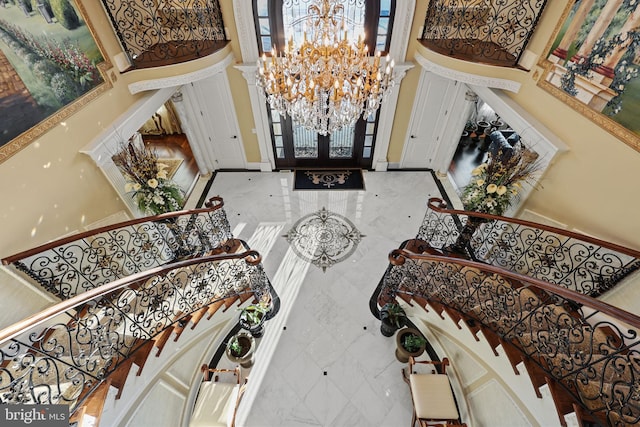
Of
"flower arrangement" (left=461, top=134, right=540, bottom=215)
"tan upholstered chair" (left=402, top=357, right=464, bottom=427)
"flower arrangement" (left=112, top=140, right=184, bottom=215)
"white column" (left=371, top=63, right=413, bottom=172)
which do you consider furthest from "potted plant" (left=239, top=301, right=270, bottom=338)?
"white column" (left=371, top=63, right=413, bottom=172)

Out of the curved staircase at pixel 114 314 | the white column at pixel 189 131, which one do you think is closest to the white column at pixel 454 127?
the curved staircase at pixel 114 314

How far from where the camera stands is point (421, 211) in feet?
22.1

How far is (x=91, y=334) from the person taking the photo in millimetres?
2305

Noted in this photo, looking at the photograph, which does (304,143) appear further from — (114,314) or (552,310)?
(552,310)

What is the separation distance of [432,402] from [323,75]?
4.29 meters

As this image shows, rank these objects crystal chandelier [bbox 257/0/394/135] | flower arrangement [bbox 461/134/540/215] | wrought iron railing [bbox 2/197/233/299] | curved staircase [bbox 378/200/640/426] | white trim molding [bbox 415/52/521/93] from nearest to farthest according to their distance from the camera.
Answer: curved staircase [bbox 378/200/640/426] < crystal chandelier [bbox 257/0/394/135] < wrought iron railing [bbox 2/197/233/299] < flower arrangement [bbox 461/134/540/215] < white trim molding [bbox 415/52/521/93]

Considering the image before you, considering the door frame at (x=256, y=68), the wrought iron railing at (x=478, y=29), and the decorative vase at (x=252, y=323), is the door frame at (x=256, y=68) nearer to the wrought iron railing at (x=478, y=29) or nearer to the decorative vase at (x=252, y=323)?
the wrought iron railing at (x=478, y=29)

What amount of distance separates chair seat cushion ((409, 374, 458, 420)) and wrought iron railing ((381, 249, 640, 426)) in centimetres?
105

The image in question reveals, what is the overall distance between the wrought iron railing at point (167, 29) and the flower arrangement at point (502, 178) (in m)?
5.28

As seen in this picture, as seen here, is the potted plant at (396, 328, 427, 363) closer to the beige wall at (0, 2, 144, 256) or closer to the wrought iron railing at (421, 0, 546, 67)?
the wrought iron railing at (421, 0, 546, 67)

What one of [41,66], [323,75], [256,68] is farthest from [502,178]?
[41,66]

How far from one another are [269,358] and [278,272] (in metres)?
1.58

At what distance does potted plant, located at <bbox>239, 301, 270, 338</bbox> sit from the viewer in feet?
14.3

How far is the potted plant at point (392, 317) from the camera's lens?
445 cm
